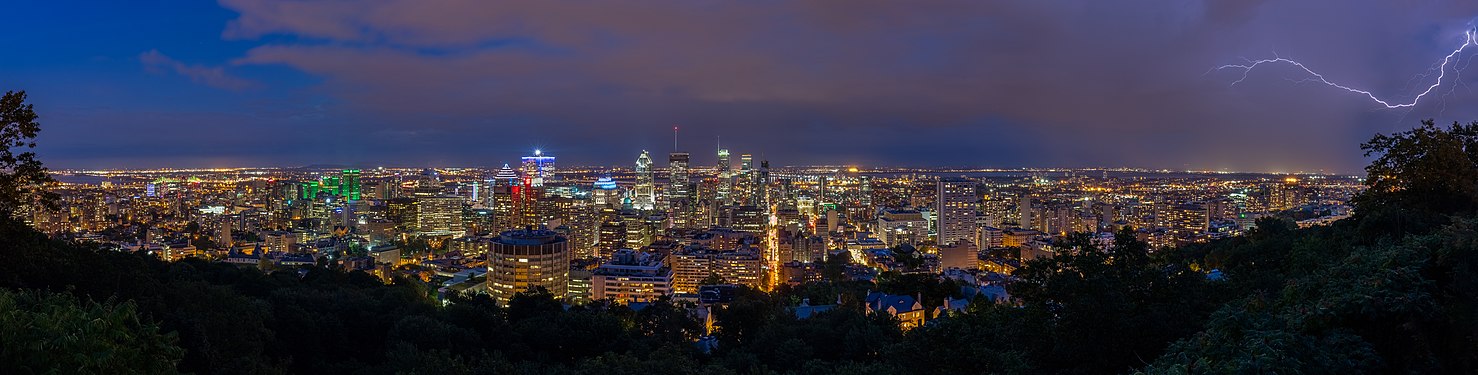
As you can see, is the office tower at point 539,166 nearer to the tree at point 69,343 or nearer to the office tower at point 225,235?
the office tower at point 225,235

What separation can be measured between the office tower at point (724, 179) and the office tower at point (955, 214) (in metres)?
24.4

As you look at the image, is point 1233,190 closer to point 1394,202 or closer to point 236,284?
point 1394,202

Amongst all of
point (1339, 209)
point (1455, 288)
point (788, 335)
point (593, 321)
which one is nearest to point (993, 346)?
point (1455, 288)

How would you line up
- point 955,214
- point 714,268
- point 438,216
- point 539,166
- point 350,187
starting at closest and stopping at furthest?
point 714,268 → point 955,214 → point 438,216 → point 350,187 → point 539,166

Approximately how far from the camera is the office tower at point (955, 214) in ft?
167

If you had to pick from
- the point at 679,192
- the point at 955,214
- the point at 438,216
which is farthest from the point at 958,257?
the point at 679,192

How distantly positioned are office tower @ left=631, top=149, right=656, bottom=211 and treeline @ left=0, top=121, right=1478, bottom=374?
64.4 metres

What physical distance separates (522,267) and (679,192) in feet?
180

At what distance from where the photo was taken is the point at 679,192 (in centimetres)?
8394

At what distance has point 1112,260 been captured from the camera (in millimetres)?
6270

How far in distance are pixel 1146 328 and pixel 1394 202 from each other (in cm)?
457

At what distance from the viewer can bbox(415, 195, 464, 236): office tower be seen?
5444 cm

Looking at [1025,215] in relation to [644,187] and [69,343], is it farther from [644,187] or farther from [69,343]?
[69,343]

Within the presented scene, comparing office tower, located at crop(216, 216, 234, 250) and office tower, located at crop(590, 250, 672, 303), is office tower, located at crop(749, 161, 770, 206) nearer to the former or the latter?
office tower, located at crop(216, 216, 234, 250)
